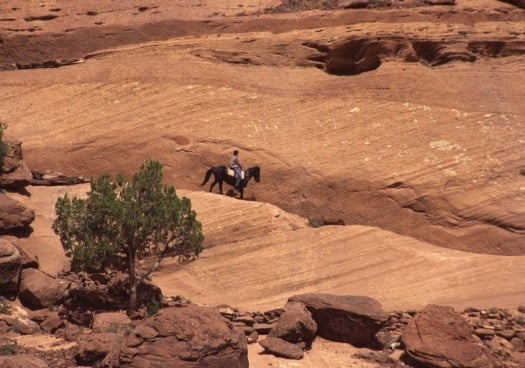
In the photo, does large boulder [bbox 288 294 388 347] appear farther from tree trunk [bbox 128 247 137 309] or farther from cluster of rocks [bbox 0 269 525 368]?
tree trunk [bbox 128 247 137 309]

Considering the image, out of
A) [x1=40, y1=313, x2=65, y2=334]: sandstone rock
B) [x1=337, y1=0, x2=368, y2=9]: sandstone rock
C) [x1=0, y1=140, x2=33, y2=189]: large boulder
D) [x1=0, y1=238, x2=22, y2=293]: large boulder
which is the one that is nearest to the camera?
[x1=40, y1=313, x2=65, y2=334]: sandstone rock

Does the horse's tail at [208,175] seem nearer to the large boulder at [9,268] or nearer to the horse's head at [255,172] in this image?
the horse's head at [255,172]

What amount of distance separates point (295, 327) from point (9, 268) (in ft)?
Answer: 23.1

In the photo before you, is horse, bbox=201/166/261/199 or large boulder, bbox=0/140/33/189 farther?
horse, bbox=201/166/261/199

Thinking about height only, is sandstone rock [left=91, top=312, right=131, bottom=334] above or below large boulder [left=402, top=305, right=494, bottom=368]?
above

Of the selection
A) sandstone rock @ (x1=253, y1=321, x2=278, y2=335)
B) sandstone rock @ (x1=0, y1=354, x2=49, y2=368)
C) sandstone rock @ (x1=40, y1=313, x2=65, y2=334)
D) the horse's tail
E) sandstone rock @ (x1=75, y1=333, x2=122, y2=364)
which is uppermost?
sandstone rock @ (x1=0, y1=354, x2=49, y2=368)

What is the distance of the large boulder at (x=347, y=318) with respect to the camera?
1802 centimetres

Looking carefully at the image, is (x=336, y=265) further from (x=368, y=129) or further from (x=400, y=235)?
(x=368, y=129)

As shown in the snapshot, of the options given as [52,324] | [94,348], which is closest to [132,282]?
[52,324]

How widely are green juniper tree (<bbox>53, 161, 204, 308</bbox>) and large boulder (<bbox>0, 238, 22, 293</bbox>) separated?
46.0 inches

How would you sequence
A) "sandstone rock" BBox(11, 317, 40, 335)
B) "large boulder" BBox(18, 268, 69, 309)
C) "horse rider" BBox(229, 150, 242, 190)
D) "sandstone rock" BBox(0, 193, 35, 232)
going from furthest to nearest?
"horse rider" BBox(229, 150, 242, 190) → "sandstone rock" BBox(0, 193, 35, 232) → "large boulder" BBox(18, 268, 69, 309) → "sandstone rock" BBox(11, 317, 40, 335)

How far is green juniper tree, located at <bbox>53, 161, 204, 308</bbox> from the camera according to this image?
60.8 ft

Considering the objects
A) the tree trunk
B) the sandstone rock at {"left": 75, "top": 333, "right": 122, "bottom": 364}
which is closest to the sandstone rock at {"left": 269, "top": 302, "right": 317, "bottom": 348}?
the tree trunk

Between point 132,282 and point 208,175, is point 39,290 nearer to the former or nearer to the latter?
point 132,282
